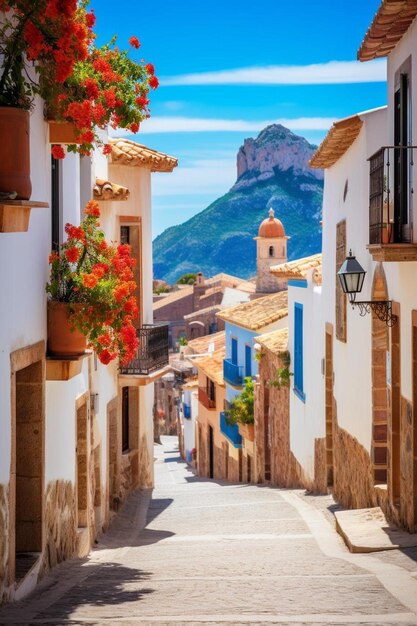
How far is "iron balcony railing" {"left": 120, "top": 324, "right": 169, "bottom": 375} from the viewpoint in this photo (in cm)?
1922

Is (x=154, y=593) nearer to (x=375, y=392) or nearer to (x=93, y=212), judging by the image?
Result: (x=93, y=212)

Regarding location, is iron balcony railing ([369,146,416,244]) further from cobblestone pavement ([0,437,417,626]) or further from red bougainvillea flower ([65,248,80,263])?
cobblestone pavement ([0,437,417,626])

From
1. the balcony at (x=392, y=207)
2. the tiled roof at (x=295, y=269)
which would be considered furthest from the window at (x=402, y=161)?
the tiled roof at (x=295, y=269)

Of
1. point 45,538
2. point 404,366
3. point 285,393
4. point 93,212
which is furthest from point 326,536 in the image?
point 285,393

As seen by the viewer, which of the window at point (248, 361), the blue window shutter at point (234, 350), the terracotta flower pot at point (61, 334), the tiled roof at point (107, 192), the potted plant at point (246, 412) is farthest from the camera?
the blue window shutter at point (234, 350)

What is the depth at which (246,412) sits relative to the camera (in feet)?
95.8

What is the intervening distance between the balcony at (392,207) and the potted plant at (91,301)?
2.58 meters

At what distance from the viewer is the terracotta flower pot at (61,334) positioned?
10.3 meters

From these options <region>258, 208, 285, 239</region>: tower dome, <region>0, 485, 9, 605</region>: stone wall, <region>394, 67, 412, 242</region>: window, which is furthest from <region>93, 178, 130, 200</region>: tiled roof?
<region>258, 208, 285, 239</region>: tower dome

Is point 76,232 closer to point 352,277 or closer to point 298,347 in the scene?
point 352,277

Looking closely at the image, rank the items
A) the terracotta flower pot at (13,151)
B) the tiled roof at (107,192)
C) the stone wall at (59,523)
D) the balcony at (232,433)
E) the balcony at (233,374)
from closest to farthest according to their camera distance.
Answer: the terracotta flower pot at (13,151) → the stone wall at (59,523) → the tiled roof at (107,192) → the balcony at (232,433) → the balcony at (233,374)

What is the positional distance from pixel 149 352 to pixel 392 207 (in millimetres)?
8521

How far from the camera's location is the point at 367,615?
6.77 m

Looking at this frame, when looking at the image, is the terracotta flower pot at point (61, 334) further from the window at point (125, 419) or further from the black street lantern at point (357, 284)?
the window at point (125, 419)
